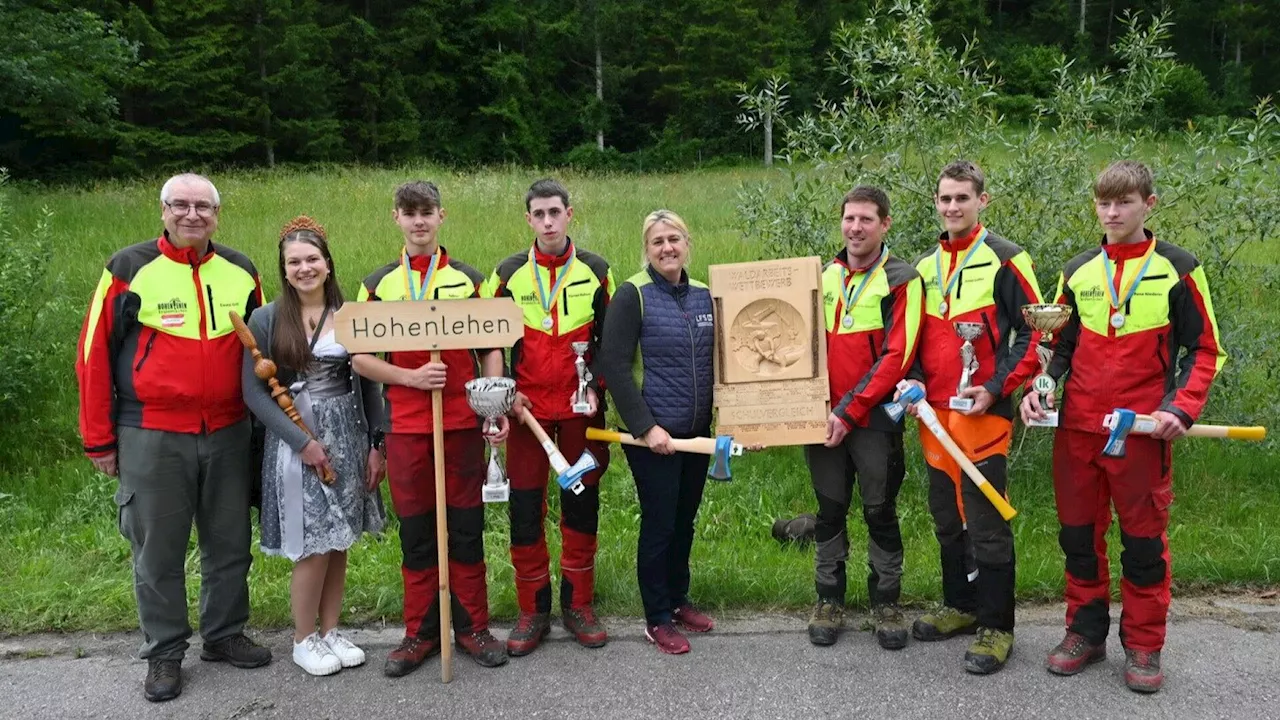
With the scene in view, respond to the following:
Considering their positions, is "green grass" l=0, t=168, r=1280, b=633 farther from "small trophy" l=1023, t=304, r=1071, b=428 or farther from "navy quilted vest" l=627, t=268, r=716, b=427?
"small trophy" l=1023, t=304, r=1071, b=428

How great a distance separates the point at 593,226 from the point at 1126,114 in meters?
8.45

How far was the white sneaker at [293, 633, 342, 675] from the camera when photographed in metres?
4.38

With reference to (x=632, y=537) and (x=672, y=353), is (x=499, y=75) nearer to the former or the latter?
(x=632, y=537)

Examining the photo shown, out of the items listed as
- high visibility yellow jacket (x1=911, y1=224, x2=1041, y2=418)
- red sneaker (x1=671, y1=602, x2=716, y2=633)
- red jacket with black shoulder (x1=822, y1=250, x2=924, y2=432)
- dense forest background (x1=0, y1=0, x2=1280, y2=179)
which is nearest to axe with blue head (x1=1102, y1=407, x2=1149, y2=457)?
high visibility yellow jacket (x1=911, y1=224, x2=1041, y2=418)

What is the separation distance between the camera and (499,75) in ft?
140

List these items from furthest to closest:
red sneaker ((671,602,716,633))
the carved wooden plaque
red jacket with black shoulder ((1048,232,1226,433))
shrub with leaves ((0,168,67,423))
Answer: shrub with leaves ((0,168,67,423)), red sneaker ((671,602,716,633)), the carved wooden plaque, red jacket with black shoulder ((1048,232,1226,433))

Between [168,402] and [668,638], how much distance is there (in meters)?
2.73

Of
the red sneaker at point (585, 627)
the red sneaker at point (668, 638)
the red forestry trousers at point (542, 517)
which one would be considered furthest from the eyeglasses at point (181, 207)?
the red sneaker at point (668, 638)

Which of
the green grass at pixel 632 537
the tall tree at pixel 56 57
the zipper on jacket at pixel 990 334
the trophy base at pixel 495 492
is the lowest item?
the green grass at pixel 632 537

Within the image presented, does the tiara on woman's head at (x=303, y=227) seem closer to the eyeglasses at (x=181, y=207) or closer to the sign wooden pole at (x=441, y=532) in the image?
the eyeglasses at (x=181, y=207)

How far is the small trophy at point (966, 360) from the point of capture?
14.0ft

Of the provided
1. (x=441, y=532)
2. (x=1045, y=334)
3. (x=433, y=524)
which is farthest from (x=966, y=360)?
(x=433, y=524)

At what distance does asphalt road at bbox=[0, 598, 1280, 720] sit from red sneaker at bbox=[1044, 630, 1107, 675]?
5 cm

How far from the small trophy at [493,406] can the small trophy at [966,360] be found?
2.14 metres
